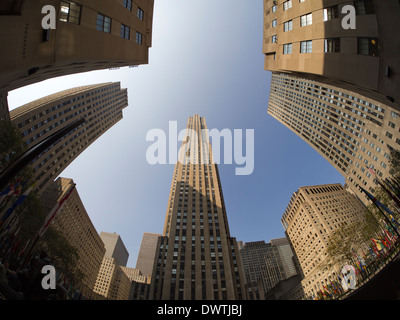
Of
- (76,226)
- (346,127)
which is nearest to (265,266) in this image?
(346,127)

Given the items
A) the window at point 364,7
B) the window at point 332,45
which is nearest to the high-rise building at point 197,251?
the window at point 332,45

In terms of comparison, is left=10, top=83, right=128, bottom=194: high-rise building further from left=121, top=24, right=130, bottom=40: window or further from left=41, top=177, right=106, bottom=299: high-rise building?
left=121, top=24, right=130, bottom=40: window

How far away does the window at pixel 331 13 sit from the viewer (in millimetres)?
18966

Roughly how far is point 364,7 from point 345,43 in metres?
2.93

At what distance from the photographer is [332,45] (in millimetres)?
19094

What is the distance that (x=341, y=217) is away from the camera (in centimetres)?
9244

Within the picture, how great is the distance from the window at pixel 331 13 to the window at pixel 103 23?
22.8 m

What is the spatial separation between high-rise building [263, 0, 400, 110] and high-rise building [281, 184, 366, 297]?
80.0 meters

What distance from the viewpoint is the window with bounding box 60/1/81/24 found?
1532 centimetres

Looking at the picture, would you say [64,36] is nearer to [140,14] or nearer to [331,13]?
[140,14]

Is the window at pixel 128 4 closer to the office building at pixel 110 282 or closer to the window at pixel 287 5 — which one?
the window at pixel 287 5
